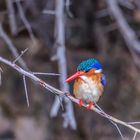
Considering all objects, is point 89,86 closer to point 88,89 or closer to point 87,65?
point 88,89

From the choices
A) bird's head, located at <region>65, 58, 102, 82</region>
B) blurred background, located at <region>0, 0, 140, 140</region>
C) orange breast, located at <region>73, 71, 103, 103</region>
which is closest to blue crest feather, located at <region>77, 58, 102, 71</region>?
bird's head, located at <region>65, 58, 102, 82</region>

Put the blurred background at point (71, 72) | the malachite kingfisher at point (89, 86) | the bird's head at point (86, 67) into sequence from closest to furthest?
the bird's head at point (86, 67) → the malachite kingfisher at point (89, 86) → the blurred background at point (71, 72)

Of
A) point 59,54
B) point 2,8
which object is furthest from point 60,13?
point 2,8

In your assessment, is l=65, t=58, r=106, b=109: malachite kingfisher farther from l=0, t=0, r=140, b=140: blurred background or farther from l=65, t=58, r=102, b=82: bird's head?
l=0, t=0, r=140, b=140: blurred background

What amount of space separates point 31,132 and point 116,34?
4.43 ft

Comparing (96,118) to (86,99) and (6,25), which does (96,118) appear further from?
(86,99)

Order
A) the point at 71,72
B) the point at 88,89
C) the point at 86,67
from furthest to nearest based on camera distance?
the point at 71,72 → the point at 88,89 → the point at 86,67

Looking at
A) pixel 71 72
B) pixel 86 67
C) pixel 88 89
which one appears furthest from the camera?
pixel 71 72

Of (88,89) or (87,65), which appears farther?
(88,89)

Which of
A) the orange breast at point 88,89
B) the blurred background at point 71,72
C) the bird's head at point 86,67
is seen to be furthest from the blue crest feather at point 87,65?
the blurred background at point 71,72

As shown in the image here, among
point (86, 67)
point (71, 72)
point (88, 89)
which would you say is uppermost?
point (86, 67)

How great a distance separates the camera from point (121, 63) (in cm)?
556

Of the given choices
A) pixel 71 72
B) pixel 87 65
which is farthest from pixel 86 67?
pixel 71 72

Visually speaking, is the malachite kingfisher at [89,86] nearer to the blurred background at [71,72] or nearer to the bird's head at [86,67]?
the bird's head at [86,67]
